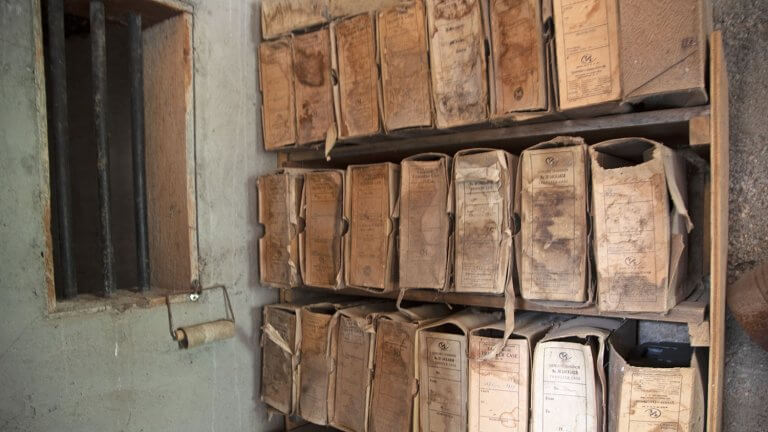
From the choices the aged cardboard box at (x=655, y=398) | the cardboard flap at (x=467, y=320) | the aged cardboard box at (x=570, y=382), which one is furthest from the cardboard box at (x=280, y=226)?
the aged cardboard box at (x=655, y=398)

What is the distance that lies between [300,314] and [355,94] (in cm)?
64

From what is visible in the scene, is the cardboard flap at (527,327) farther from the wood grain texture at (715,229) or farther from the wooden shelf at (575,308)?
the wood grain texture at (715,229)

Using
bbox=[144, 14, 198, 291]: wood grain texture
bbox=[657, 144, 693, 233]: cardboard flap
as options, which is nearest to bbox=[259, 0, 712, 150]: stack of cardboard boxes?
bbox=[657, 144, 693, 233]: cardboard flap

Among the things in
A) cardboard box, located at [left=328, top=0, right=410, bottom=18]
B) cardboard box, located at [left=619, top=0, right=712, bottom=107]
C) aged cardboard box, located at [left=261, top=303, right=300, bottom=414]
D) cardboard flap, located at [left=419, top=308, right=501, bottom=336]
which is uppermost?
cardboard box, located at [left=328, top=0, right=410, bottom=18]

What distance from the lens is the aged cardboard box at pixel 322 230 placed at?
1419 mm

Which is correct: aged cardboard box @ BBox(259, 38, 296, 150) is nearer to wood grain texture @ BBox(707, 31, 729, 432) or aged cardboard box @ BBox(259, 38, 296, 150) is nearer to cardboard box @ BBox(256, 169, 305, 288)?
cardboard box @ BBox(256, 169, 305, 288)

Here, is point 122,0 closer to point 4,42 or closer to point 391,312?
point 4,42

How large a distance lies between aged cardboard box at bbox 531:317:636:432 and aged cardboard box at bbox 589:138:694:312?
11 cm

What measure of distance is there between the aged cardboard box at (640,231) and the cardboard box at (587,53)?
105 mm

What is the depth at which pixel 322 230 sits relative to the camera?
1445 millimetres

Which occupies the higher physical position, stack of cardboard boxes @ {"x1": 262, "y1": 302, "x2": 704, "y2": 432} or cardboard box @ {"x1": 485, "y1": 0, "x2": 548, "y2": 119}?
cardboard box @ {"x1": 485, "y1": 0, "x2": 548, "y2": 119}

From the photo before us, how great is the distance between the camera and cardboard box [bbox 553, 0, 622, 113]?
1005 mm

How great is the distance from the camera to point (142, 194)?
1.46 metres

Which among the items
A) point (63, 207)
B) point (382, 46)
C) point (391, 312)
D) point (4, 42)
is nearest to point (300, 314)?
point (391, 312)
